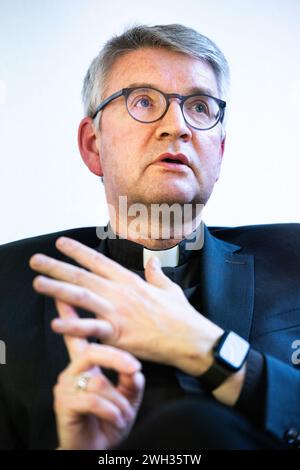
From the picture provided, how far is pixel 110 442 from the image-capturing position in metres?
1.06

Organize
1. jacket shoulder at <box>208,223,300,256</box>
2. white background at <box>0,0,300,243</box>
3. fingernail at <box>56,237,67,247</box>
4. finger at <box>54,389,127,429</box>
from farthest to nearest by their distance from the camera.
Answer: white background at <box>0,0,300,243</box>, jacket shoulder at <box>208,223,300,256</box>, fingernail at <box>56,237,67,247</box>, finger at <box>54,389,127,429</box>

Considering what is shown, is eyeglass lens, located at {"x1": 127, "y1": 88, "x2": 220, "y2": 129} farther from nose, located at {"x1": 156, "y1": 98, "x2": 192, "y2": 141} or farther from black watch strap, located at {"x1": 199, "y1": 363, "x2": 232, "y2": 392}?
black watch strap, located at {"x1": 199, "y1": 363, "x2": 232, "y2": 392}

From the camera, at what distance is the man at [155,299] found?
100cm

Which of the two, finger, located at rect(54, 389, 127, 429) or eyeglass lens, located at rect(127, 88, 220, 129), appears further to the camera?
eyeglass lens, located at rect(127, 88, 220, 129)

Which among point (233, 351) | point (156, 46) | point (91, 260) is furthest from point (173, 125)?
point (233, 351)

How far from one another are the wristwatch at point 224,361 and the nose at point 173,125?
54 cm

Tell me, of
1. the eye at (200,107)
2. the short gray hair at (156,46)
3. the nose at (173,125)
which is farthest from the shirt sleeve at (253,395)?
the short gray hair at (156,46)

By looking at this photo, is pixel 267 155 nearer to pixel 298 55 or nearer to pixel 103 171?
pixel 298 55

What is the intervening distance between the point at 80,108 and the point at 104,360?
1127 millimetres

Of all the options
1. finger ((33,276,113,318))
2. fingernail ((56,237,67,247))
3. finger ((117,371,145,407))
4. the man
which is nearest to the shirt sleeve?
the man

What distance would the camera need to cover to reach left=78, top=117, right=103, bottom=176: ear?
171 centimetres

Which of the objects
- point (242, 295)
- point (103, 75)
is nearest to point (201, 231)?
point (242, 295)

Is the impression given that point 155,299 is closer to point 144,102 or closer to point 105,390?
point 105,390

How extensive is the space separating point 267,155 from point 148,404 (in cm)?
112
